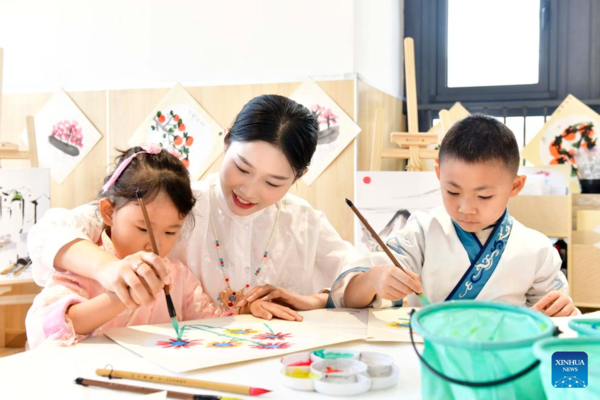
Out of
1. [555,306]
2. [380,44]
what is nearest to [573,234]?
[380,44]

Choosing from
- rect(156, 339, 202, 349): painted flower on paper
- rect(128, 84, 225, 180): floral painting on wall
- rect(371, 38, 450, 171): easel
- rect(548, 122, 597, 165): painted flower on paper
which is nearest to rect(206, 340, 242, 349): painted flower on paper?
rect(156, 339, 202, 349): painted flower on paper

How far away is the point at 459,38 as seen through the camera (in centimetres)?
325

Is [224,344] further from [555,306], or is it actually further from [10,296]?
[10,296]

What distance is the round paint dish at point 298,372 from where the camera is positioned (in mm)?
716

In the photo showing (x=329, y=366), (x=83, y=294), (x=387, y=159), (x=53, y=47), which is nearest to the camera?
(x=329, y=366)

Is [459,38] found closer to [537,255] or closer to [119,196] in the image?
[537,255]

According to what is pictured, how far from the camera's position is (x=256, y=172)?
52.4 inches

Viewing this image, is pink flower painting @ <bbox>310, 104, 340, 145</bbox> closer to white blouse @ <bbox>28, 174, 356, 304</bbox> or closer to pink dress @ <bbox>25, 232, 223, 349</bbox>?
white blouse @ <bbox>28, 174, 356, 304</bbox>

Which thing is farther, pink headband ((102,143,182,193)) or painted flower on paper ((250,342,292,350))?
pink headband ((102,143,182,193))

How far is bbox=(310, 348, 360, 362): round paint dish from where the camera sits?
81cm

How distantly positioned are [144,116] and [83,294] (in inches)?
79.0

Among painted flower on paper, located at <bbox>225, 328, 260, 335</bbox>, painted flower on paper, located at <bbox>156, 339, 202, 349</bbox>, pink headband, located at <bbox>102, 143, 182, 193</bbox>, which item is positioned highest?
pink headband, located at <bbox>102, 143, 182, 193</bbox>

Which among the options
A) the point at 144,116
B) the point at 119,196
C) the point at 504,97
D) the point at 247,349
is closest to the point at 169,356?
the point at 247,349

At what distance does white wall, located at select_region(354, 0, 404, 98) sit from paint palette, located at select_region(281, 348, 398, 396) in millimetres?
1975
